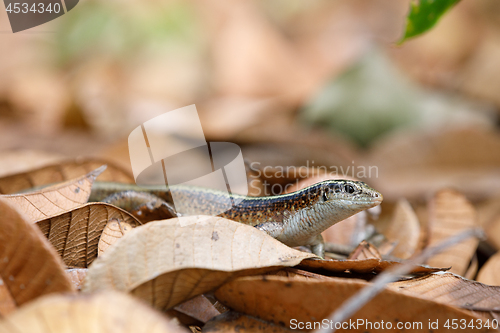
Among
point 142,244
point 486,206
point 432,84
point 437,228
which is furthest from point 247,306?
point 432,84

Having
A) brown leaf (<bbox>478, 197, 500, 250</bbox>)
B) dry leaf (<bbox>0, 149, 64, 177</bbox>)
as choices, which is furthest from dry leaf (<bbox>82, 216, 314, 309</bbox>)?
dry leaf (<bbox>0, 149, 64, 177</bbox>)

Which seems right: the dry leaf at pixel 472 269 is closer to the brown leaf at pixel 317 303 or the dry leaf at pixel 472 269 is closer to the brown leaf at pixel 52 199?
the brown leaf at pixel 317 303

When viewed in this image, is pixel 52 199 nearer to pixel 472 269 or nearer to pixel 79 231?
pixel 79 231

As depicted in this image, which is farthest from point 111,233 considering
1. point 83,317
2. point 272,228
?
point 272,228

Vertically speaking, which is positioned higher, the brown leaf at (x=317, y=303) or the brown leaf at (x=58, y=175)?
the brown leaf at (x=58, y=175)

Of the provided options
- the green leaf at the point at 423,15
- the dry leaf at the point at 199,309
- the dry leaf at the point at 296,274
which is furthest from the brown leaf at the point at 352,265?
the green leaf at the point at 423,15
